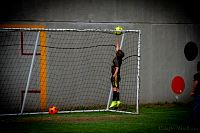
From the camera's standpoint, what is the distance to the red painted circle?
1875cm

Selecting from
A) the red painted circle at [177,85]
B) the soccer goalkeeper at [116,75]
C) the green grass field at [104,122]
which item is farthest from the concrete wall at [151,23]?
the green grass field at [104,122]

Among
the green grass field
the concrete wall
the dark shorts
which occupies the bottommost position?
the green grass field

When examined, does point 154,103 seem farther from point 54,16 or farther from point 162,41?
point 54,16

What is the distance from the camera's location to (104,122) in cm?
1305

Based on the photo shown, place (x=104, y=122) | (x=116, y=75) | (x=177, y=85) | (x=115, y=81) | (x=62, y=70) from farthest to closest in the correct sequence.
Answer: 1. (x=177, y=85)
2. (x=62, y=70)
3. (x=115, y=81)
4. (x=116, y=75)
5. (x=104, y=122)

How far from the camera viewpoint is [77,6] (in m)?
17.3

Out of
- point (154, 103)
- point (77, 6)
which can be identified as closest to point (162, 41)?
point (154, 103)

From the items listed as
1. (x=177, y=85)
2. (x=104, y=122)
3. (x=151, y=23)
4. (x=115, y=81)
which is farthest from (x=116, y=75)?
(x=177, y=85)

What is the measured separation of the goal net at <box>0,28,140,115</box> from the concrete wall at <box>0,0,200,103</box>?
1.32 ft

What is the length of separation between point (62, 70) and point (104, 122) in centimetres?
431

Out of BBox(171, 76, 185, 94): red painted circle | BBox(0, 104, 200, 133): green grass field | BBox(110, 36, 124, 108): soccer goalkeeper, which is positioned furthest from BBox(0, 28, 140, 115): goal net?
BBox(171, 76, 185, 94): red painted circle

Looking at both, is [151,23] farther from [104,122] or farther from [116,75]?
[104,122]

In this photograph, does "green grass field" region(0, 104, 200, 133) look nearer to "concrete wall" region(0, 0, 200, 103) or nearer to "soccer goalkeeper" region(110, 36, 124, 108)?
"soccer goalkeeper" region(110, 36, 124, 108)

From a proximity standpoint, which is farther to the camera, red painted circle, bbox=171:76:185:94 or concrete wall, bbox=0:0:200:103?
red painted circle, bbox=171:76:185:94
